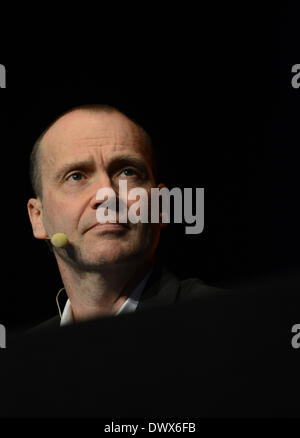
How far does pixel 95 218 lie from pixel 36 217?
35cm

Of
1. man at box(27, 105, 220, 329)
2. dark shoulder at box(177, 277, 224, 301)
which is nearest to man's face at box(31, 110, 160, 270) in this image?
man at box(27, 105, 220, 329)

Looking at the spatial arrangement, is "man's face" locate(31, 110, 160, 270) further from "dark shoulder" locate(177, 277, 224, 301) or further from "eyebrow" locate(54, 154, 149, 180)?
"dark shoulder" locate(177, 277, 224, 301)

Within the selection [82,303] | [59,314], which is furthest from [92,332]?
[59,314]

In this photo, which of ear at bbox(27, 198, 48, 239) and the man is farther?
ear at bbox(27, 198, 48, 239)

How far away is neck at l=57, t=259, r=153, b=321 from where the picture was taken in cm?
179

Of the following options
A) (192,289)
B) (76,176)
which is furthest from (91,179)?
(192,289)

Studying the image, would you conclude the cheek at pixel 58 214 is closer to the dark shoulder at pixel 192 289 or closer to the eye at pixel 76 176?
the eye at pixel 76 176

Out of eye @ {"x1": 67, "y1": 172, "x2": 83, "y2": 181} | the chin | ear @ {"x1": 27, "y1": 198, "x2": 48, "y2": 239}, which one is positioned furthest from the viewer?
ear @ {"x1": 27, "y1": 198, "x2": 48, "y2": 239}

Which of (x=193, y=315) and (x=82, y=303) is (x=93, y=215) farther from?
(x=193, y=315)

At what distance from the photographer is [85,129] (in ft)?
6.03

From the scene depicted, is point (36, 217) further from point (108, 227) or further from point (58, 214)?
point (108, 227)

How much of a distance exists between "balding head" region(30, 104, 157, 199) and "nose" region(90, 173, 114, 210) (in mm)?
146

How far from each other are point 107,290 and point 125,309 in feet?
0.28

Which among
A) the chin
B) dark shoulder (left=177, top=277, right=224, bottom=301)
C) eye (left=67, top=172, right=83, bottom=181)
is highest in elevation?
eye (left=67, top=172, right=83, bottom=181)
